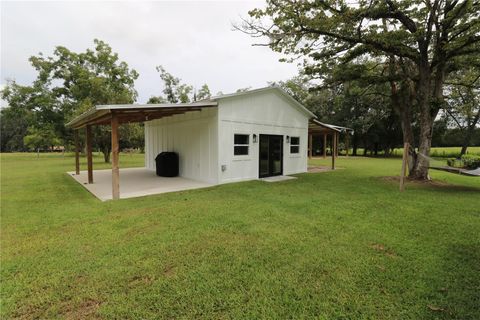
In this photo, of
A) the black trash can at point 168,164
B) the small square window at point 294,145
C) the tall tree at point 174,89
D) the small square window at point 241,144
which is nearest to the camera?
the small square window at point 241,144

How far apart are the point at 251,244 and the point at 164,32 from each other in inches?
503

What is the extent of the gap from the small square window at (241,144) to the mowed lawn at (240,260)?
3.56m

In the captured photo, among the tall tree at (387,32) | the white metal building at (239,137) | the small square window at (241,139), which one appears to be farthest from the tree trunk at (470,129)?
the small square window at (241,139)

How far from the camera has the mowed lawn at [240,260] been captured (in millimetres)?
2213

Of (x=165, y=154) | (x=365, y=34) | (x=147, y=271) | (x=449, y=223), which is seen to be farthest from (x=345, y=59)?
(x=147, y=271)

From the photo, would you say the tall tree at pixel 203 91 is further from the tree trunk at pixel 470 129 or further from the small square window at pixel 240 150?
the tree trunk at pixel 470 129

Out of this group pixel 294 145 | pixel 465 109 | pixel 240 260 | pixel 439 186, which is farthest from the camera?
pixel 465 109

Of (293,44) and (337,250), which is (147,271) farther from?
(293,44)

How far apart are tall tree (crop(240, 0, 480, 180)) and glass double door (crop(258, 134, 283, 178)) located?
11.5ft

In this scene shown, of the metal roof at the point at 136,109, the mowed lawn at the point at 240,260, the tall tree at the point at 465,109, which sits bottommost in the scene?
the mowed lawn at the point at 240,260

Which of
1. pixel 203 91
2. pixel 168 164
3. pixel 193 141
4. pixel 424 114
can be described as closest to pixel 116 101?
pixel 168 164

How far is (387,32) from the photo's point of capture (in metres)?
7.89

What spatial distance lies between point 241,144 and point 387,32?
6195mm

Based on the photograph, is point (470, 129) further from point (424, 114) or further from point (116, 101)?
point (116, 101)
